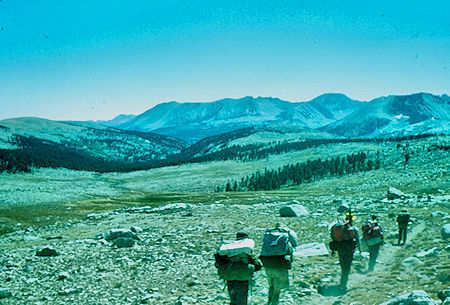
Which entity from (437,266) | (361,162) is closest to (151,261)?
(437,266)

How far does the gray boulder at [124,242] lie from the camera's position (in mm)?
18552

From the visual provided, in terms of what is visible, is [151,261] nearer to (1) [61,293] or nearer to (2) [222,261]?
(1) [61,293]

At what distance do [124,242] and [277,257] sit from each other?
40.4 ft

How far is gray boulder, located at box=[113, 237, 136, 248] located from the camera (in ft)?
60.9

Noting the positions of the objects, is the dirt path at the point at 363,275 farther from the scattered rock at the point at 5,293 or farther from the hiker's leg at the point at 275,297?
the scattered rock at the point at 5,293

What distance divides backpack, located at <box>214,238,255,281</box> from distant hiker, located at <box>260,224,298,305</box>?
1.01m

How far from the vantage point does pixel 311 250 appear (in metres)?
16.0

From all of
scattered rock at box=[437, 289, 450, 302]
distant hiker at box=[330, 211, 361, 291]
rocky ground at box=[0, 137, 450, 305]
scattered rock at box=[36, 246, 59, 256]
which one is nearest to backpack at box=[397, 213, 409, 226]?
rocky ground at box=[0, 137, 450, 305]

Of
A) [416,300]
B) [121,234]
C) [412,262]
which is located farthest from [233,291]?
[121,234]

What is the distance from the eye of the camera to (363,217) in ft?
82.9

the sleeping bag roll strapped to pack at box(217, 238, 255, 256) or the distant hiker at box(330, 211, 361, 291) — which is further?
the distant hiker at box(330, 211, 361, 291)

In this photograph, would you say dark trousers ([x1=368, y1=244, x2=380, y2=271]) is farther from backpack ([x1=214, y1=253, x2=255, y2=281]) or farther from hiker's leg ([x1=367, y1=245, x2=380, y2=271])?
backpack ([x1=214, y1=253, x2=255, y2=281])

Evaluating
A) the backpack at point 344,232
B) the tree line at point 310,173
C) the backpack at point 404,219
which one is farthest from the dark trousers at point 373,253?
the tree line at point 310,173

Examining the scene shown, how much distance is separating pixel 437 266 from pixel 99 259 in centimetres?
1493
